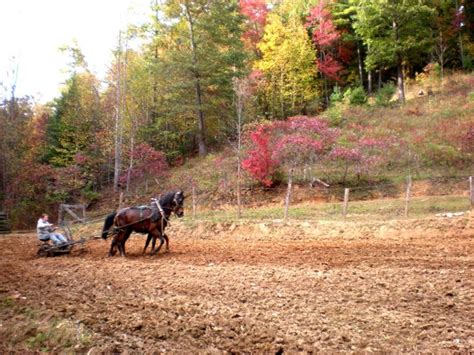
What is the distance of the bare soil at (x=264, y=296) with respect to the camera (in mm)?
5582

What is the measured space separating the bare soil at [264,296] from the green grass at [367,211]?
3.82m

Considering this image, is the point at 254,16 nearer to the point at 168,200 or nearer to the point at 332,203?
the point at 332,203

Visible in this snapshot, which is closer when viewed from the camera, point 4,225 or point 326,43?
point 4,225

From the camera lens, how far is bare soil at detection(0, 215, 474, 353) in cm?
558

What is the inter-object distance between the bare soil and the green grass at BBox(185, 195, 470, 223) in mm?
3821

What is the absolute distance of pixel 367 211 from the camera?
58.6 ft

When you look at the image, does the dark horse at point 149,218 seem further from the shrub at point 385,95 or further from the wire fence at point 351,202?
the shrub at point 385,95

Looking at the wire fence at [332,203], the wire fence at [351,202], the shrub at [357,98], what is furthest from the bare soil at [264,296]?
the shrub at [357,98]

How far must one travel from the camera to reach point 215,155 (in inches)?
1259

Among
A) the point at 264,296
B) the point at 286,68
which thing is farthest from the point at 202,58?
the point at 264,296

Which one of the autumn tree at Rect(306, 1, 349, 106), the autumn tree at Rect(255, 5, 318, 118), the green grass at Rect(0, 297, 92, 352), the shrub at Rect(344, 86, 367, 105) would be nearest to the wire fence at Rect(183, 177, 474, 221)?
the green grass at Rect(0, 297, 92, 352)

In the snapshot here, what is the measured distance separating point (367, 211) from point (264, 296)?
11787mm

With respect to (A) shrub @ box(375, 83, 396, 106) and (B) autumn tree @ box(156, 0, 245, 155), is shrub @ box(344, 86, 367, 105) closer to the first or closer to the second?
(A) shrub @ box(375, 83, 396, 106)

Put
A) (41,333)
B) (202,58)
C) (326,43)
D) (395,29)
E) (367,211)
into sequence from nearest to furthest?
1. (41,333)
2. (367,211)
3. (202,58)
4. (395,29)
5. (326,43)
